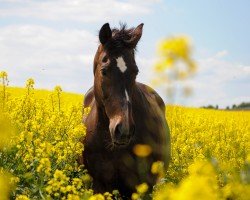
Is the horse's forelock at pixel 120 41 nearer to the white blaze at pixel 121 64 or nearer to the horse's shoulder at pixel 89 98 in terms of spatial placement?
the white blaze at pixel 121 64

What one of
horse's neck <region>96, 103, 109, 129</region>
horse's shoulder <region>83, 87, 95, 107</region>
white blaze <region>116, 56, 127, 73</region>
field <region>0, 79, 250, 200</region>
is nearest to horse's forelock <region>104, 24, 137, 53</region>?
white blaze <region>116, 56, 127, 73</region>

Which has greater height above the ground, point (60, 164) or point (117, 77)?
point (117, 77)

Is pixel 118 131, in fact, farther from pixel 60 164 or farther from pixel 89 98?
pixel 89 98

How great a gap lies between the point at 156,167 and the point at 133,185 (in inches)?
63.1

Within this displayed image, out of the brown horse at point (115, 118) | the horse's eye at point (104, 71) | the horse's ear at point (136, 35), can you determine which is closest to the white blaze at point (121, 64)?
the brown horse at point (115, 118)

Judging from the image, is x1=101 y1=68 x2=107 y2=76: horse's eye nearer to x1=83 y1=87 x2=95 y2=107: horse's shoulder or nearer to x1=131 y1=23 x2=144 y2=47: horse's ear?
x1=131 y1=23 x2=144 y2=47: horse's ear

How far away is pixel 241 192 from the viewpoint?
11.7 ft

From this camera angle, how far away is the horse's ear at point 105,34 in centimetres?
597

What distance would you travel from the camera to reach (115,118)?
544 centimetres

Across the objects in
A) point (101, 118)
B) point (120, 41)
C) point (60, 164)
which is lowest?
point (60, 164)

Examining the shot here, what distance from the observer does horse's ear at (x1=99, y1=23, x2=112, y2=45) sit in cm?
597

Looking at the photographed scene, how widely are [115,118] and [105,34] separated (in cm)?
102

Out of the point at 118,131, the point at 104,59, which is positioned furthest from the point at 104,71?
the point at 118,131

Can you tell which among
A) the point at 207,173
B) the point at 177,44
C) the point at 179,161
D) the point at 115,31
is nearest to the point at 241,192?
the point at 207,173
